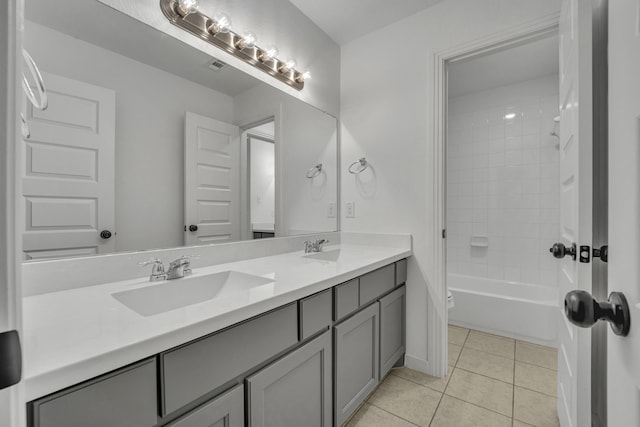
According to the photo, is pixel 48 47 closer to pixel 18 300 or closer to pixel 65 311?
pixel 65 311

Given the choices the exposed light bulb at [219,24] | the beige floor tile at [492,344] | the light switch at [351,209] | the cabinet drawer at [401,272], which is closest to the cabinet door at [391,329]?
the cabinet drawer at [401,272]

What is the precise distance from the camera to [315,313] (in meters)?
1.09

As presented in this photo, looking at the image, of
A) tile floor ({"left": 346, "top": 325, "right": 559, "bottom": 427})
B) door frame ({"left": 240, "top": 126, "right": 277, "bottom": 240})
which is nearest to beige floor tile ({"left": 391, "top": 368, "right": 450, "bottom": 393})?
tile floor ({"left": 346, "top": 325, "right": 559, "bottom": 427})

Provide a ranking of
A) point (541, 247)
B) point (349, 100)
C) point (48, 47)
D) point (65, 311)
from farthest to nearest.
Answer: point (541, 247), point (349, 100), point (48, 47), point (65, 311)

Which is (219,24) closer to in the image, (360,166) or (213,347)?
(360,166)

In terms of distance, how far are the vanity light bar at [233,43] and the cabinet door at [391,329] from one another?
1450mm

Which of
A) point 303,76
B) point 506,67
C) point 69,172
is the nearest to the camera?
point 69,172

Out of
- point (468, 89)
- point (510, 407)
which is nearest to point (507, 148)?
point (468, 89)

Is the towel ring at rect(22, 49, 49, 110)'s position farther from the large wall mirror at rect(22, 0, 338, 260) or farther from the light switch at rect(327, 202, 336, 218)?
the light switch at rect(327, 202, 336, 218)

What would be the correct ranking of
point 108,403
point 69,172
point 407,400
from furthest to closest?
point 407,400
point 69,172
point 108,403

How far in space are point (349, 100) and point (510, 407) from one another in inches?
84.3

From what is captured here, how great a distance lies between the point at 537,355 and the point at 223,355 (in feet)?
7.67

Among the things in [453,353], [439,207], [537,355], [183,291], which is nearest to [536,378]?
[537,355]

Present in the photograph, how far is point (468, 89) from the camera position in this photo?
9.92 ft
